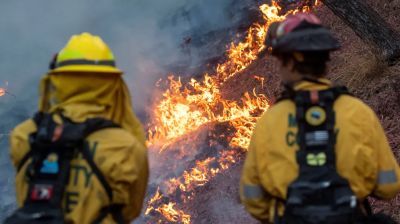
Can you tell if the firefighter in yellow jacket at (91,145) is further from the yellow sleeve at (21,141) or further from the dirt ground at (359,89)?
the dirt ground at (359,89)

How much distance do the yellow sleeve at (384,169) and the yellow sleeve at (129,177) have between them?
104cm

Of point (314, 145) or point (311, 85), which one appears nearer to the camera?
point (314, 145)

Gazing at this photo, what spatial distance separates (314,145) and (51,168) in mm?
1116

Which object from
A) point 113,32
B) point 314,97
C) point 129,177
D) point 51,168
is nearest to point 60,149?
point 51,168

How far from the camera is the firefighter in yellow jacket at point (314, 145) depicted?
2.28 meters

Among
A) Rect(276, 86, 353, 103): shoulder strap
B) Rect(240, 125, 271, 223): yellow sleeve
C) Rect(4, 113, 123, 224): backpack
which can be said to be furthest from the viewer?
Rect(240, 125, 271, 223): yellow sleeve

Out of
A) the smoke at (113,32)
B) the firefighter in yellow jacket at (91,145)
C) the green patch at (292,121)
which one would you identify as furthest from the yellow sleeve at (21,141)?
the smoke at (113,32)

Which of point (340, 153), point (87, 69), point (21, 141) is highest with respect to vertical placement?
point (87, 69)

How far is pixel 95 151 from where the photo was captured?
2285 millimetres

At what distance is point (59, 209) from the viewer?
2234mm

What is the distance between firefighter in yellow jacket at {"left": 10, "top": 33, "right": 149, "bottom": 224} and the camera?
89.6 inches

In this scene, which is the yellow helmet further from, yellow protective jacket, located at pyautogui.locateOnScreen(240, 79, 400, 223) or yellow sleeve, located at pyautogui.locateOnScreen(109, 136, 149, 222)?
yellow protective jacket, located at pyautogui.locateOnScreen(240, 79, 400, 223)

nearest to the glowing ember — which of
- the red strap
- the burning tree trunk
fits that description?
the burning tree trunk

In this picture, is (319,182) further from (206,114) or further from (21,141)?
(206,114)
